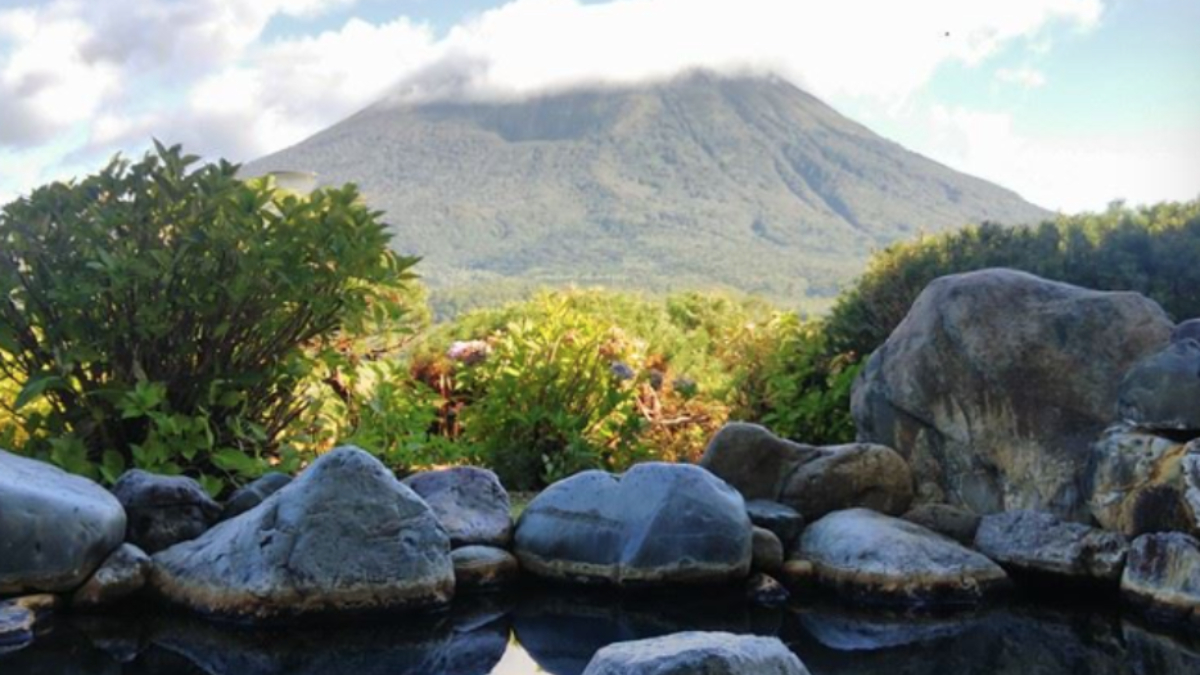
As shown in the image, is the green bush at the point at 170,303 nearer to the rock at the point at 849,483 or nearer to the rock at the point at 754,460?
the rock at the point at 754,460

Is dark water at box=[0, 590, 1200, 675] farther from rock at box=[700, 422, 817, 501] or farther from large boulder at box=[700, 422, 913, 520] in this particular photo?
rock at box=[700, 422, 817, 501]

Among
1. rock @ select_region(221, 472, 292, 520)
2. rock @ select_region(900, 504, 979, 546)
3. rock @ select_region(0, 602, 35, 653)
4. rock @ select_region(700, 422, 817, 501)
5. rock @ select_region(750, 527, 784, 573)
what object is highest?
rock @ select_region(700, 422, 817, 501)

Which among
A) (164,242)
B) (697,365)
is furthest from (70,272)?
(697,365)

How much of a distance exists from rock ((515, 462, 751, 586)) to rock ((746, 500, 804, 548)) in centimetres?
33

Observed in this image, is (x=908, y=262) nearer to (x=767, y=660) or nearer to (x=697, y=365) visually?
(x=697, y=365)

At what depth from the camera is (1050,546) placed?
7188mm

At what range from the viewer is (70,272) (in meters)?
7.73

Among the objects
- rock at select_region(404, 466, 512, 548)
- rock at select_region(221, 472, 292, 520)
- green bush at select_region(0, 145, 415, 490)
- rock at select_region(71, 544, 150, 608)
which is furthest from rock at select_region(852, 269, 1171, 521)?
rock at select_region(71, 544, 150, 608)

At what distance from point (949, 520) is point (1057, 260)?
2.74m

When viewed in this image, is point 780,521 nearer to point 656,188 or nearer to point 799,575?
point 799,575

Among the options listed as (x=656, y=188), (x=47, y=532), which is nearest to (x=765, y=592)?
(x=47, y=532)

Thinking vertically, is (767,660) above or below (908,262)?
below

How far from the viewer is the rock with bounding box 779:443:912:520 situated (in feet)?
25.8

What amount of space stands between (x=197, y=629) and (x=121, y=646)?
1.32 feet
